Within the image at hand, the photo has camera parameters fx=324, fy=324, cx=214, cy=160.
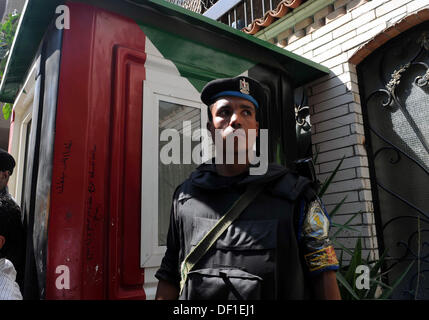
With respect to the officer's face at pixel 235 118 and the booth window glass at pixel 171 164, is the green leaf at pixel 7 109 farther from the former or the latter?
the officer's face at pixel 235 118

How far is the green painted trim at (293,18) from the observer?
3.54m

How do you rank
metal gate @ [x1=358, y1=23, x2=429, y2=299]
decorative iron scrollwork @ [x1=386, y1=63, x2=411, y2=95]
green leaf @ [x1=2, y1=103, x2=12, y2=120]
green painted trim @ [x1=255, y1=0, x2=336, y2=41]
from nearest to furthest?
1. metal gate @ [x1=358, y1=23, x2=429, y2=299]
2. decorative iron scrollwork @ [x1=386, y1=63, x2=411, y2=95]
3. green painted trim @ [x1=255, y1=0, x2=336, y2=41]
4. green leaf @ [x1=2, y1=103, x2=12, y2=120]

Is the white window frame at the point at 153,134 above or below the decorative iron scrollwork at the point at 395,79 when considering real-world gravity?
below

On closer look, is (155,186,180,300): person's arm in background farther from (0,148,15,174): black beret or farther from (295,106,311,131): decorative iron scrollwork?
(295,106,311,131): decorative iron scrollwork

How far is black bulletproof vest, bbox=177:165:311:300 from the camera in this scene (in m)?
1.22

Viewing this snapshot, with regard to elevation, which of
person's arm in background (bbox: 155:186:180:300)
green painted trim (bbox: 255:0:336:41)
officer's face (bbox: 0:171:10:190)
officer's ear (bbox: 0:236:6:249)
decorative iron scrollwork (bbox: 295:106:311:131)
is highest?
green painted trim (bbox: 255:0:336:41)

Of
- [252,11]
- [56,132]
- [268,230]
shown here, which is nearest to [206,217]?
[268,230]

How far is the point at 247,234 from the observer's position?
1.29 meters

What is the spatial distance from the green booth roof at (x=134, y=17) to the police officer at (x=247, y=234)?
1.11 metres

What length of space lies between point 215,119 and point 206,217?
0.47 m

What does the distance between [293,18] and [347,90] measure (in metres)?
1.11

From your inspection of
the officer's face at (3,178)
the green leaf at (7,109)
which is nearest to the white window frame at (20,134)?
the green leaf at (7,109)

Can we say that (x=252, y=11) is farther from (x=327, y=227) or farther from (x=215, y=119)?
(x=327, y=227)

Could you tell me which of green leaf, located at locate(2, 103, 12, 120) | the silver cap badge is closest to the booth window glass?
the silver cap badge
